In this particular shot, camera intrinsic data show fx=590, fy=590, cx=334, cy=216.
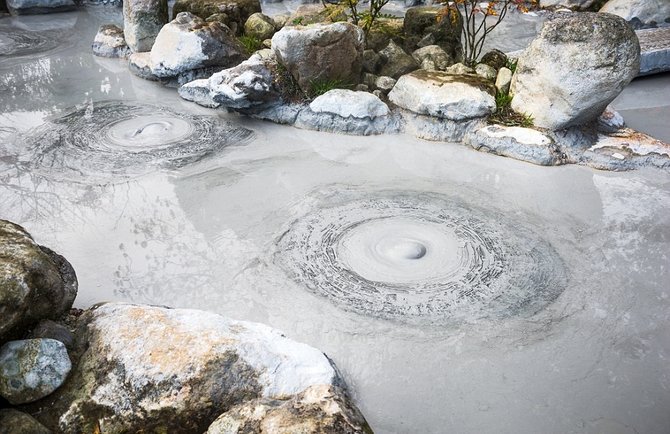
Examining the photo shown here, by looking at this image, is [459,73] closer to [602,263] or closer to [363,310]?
[602,263]

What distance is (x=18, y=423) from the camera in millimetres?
2447

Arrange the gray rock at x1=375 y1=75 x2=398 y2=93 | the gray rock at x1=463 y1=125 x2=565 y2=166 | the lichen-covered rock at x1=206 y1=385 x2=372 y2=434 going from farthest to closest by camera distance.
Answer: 1. the gray rock at x1=375 y1=75 x2=398 y2=93
2. the gray rock at x1=463 y1=125 x2=565 y2=166
3. the lichen-covered rock at x1=206 y1=385 x2=372 y2=434

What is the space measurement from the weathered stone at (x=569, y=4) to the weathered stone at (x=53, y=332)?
11173 millimetres

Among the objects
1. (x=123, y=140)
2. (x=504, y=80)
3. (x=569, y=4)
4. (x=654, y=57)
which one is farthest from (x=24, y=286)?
(x=569, y=4)

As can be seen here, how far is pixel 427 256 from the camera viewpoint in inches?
167

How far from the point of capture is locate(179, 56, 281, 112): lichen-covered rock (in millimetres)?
6234

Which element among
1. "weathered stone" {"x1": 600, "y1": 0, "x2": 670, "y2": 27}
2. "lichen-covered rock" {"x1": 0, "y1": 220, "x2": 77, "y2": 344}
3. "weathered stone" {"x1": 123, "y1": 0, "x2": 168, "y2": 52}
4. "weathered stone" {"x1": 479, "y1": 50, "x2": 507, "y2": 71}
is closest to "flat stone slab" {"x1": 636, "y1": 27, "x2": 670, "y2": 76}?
"weathered stone" {"x1": 600, "y1": 0, "x2": 670, "y2": 27}

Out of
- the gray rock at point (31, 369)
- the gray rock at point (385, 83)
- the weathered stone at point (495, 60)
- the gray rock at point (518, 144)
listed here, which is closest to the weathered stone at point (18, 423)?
the gray rock at point (31, 369)

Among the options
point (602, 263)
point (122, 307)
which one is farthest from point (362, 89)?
point (122, 307)

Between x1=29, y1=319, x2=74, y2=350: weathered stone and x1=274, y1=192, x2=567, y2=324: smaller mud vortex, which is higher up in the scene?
x1=29, y1=319, x2=74, y2=350: weathered stone

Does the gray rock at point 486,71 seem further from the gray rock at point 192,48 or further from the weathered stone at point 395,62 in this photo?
the gray rock at point 192,48

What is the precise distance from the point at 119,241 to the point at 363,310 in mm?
1926

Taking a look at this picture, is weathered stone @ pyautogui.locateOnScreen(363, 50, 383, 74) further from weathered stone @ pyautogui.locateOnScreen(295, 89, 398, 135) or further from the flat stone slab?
the flat stone slab

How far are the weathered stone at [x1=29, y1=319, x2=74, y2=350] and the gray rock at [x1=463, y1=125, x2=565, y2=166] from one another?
4.27 m
